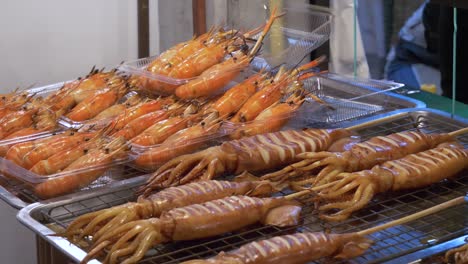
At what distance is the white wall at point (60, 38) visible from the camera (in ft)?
16.7

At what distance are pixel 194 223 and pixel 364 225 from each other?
0.50 m

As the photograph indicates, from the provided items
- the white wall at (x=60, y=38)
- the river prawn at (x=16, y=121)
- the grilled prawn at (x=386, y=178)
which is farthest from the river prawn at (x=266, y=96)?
the white wall at (x=60, y=38)

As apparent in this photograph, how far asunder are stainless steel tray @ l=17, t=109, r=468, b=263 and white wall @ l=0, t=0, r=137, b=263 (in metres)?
2.55

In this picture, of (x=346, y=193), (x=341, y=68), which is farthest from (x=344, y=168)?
(x=341, y=68)

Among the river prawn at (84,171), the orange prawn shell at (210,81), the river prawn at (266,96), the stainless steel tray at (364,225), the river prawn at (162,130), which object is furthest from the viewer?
the orange prawn shell at (210,81)

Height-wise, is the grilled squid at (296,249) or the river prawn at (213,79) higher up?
the river prawn at (213,79)

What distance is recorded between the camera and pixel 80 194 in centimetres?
279

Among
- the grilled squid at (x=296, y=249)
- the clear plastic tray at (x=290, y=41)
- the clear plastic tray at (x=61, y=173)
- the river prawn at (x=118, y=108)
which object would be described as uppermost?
the clear plastic tray at (x=290, y=41)

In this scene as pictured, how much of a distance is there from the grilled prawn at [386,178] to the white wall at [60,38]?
3.04 meters

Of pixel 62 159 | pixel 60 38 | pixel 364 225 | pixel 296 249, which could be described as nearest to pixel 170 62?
pixel 62 159

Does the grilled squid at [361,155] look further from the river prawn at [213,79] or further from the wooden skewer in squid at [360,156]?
the river prawn at [213,79]

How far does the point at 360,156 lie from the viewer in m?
2.75

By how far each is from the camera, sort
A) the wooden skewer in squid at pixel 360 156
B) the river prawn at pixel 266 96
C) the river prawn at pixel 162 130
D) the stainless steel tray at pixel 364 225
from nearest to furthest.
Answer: the stainless steel tray at pixel 364 225, the wooden skewer in squid at pixel 360 156, the river prawn at pixel 162 130, the river prawn at pixel 266 96

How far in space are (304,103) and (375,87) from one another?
42 centimetres
